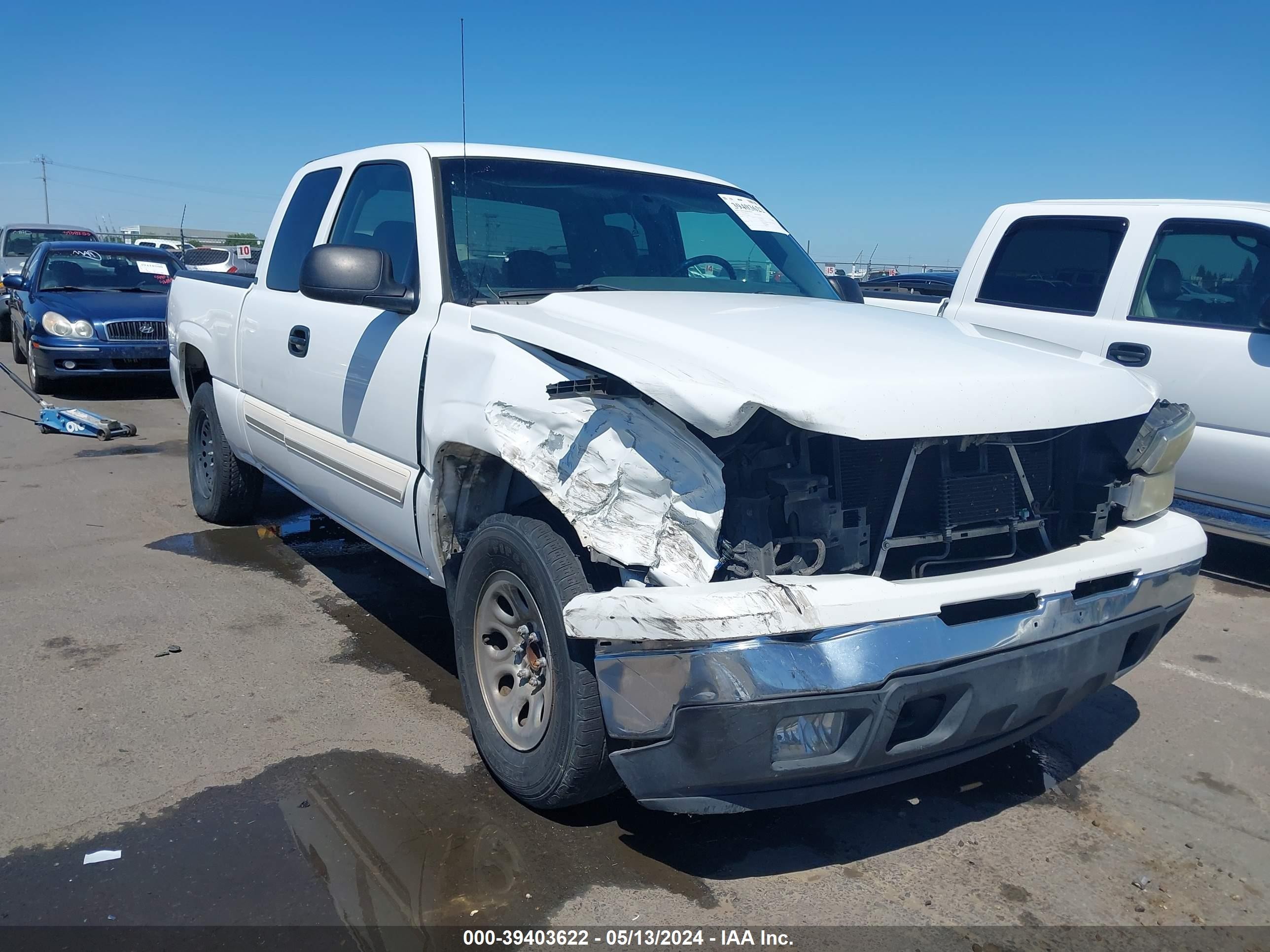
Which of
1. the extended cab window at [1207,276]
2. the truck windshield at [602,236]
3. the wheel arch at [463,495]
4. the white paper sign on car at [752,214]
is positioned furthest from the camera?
the extended cab window at [1207,276]

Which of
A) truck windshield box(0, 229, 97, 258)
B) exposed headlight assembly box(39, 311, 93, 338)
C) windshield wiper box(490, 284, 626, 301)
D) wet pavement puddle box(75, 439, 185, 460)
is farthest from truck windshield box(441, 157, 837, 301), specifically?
truck windshield box(0, 229, 97, 258)

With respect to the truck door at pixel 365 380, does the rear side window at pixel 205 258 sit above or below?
above

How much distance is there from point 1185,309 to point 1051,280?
34.4 inches

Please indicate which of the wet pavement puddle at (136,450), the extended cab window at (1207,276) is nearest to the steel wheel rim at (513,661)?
the extended cab window at (1207,276)

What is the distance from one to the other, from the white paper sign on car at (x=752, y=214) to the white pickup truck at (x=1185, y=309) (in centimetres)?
148

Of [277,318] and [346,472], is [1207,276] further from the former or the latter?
[277,318]

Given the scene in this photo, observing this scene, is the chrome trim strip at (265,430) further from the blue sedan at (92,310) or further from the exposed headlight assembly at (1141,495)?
the blue sedan at (92,310)

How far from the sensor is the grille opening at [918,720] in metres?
2.49

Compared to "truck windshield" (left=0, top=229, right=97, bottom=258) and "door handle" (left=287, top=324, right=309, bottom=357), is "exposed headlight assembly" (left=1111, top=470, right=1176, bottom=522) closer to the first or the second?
"door handle" (left=287, top=324, right=309, bottom=357)

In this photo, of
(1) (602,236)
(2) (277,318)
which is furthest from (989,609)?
(2) (277,318)

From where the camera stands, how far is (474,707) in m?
3.18

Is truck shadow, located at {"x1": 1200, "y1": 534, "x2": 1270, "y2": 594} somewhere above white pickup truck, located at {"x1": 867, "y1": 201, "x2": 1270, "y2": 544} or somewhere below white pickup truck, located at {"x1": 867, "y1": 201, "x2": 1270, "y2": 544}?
below

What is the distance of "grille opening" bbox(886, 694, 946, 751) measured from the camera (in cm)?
249

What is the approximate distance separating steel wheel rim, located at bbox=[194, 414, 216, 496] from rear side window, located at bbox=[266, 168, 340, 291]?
151 centimetres
